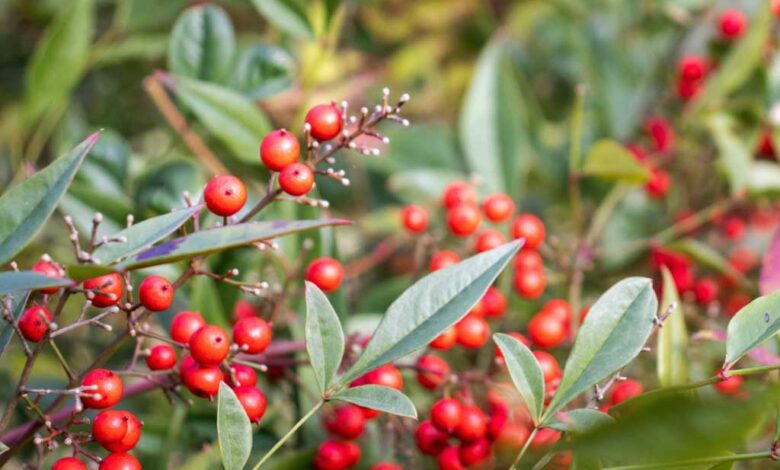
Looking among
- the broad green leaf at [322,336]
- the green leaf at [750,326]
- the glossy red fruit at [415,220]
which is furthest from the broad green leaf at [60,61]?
the green leaf at [750,326]

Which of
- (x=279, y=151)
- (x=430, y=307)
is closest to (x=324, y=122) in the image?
(x=279, y=151)

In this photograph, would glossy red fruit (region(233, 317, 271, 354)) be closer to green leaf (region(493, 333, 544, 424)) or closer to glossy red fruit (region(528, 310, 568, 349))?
green leaf (region(493, 333, 544, 424))

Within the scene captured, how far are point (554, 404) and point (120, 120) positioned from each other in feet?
4.08

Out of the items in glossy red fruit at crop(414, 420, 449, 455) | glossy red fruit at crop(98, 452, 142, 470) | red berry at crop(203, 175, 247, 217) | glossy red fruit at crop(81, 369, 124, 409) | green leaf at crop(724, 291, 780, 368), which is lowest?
glossy red fruit at crop(414, 420, 449, 455)

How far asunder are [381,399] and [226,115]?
23.5 inches

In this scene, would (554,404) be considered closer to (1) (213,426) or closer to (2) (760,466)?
(1) (213,426)

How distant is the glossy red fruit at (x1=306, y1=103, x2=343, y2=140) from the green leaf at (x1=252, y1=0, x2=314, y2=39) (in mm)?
576

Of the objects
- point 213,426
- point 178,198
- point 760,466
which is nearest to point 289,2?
point 178,198

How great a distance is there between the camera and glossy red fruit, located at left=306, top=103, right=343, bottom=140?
765 mm

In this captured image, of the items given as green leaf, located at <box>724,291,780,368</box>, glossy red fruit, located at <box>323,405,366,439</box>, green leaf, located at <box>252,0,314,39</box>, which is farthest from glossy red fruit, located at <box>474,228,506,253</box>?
green leaf, located at <box>252,0,314,39</box>

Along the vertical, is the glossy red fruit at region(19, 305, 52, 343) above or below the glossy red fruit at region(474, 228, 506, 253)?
below

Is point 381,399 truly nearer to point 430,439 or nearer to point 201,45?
point 430,439

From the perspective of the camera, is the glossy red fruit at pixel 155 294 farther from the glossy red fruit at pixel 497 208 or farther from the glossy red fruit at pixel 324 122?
the glossy red fruit at pixel 497 208

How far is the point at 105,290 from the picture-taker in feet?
2.27
